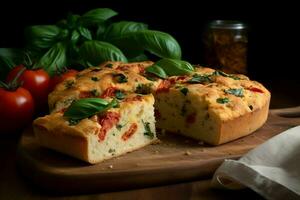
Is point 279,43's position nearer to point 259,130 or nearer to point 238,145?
point 259,130

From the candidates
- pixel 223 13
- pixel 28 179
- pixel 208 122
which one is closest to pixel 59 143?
pixel 28 179

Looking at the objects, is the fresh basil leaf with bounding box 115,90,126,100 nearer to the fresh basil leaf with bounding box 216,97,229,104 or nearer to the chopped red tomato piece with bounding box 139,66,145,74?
the chopped red tomato piece with bounding box 139,66,145,74

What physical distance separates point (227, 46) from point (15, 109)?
1.68 meters

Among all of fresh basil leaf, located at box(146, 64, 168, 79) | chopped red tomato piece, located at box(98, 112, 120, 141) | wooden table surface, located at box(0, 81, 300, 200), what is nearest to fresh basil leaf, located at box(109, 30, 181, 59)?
fresh basil leaf, located at box(146, 64, 168, 79)

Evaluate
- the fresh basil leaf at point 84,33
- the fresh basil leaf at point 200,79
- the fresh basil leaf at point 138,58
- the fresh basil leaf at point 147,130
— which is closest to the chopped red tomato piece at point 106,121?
the fresh basil leaf at point 147,130

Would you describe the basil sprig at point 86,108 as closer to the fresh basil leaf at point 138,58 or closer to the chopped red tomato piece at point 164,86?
the chopped red tomato piece at point 164,86

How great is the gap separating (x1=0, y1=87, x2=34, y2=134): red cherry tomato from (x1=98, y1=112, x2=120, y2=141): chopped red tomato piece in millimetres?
813

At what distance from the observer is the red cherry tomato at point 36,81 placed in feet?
12.1

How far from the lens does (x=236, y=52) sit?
4090mm

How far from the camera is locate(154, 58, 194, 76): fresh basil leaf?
3.47 metres

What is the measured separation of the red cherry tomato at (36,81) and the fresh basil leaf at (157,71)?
0.78m

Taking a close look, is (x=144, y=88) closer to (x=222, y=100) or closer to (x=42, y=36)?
(x=222, y=100)

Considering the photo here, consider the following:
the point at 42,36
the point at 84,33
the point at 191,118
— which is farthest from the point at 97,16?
the point at 191,118

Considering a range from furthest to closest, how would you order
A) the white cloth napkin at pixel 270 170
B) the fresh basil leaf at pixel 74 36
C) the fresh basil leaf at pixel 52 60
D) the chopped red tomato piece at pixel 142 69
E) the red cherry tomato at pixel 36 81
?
the fresh basil leaf at pixel 74 36
the fresh basil leaf at pixel 52 60
the red cherry tomato at pixel 36 81
the chopped red tomato piece at pixel 142 69
the white cloth napkin at pixel 270 170
